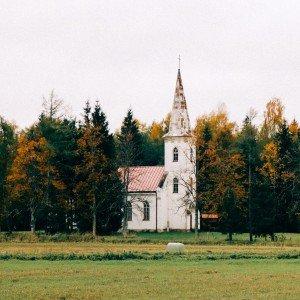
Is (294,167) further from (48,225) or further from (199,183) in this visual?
(48,225)

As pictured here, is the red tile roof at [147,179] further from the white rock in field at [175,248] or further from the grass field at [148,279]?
the grass field at [148,279]

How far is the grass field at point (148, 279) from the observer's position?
77.4 feet

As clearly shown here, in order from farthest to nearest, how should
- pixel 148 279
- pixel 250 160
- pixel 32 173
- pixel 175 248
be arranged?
pixel 250 160 < pixel 32 173 < pixel 175 248 < pixel 148 279

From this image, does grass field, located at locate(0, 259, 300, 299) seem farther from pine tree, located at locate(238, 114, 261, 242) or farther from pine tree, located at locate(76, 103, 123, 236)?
pine tree, located at locate(76, 103, 123, 236)

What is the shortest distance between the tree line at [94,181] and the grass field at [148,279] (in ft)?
105

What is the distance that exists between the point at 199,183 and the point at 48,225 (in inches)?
618

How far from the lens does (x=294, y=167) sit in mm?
90500

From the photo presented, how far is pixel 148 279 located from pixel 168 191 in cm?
6535

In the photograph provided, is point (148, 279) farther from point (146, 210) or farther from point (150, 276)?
point (146, 210)

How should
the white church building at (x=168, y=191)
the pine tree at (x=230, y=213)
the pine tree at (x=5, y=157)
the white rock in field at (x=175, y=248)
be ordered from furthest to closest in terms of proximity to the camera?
the white church building at (x=168, y=191) < the pine tree at (x=5, y=157) < the pine tree at (x=230, y=213) < the white rock in field at (x=175, y=248)

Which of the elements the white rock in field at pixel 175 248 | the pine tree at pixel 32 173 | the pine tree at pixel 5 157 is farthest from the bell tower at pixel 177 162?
the white rock in field at pixel 175 248

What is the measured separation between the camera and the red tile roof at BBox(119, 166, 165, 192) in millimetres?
93000

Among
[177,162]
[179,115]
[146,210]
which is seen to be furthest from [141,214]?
[179,115]

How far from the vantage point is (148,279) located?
92.9 ft
